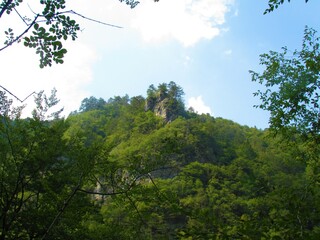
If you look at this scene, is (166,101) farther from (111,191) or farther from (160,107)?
(111,191)

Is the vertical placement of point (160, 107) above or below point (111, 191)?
above

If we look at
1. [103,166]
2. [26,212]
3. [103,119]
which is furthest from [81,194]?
[103,119]

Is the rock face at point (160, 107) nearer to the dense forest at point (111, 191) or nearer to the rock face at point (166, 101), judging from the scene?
the rock face at point (166, 101)

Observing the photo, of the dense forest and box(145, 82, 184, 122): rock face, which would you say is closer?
the dense forest

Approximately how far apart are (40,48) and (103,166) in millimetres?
2946

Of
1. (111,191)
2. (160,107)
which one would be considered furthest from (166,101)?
(111,191)

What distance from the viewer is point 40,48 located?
7.26 ft

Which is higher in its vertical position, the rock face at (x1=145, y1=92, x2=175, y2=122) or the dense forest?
the rock face at (x1=145, y1=92, x2=175, y2=122)

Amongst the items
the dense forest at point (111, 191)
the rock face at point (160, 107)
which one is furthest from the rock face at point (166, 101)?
the dense forest at point (111, 191)

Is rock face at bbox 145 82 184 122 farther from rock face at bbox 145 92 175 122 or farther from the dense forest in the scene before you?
the dense forest

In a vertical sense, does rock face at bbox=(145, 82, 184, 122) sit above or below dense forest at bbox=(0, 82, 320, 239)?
above

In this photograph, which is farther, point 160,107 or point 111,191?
point 160,107

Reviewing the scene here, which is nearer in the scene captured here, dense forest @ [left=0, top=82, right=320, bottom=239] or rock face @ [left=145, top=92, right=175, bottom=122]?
dense forest @ [left=0, top=82, right=320, bottom=239]

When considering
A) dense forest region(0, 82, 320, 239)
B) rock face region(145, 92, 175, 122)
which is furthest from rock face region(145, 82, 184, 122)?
dense forest region(0, 82, 320, 239)
